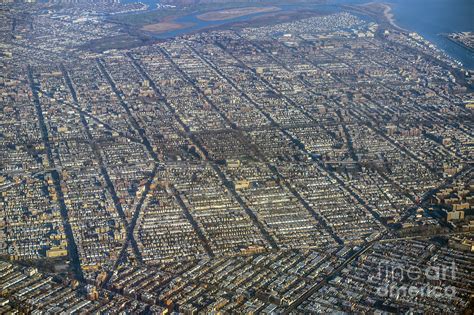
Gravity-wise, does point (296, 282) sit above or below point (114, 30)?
above

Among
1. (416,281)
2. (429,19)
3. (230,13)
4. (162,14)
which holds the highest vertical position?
(416,281)

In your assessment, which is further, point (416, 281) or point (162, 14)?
point (162, 14)

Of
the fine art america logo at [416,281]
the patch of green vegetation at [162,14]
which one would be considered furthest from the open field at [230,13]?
the fine art america logo at [416,281]

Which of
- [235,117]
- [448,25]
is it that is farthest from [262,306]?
[448,25]

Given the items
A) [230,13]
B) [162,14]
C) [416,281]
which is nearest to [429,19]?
[230,13]

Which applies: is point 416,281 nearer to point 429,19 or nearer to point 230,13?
point 429,19

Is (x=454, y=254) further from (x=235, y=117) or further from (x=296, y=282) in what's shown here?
(x=235, y=117)
